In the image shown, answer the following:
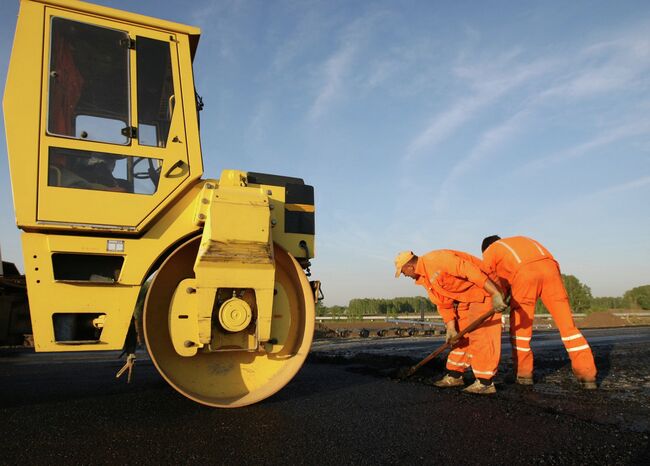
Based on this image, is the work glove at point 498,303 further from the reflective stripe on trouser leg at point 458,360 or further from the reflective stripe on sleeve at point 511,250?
the reflective stripe on trouser leg at point 458,360

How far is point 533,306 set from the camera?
410 cm

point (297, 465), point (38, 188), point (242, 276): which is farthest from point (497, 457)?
point (38, 188)

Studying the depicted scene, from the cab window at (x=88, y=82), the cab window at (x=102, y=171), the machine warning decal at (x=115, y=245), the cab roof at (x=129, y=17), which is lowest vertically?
the machine warning decal at (x=115, y=245)

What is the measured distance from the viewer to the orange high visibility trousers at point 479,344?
147 inches

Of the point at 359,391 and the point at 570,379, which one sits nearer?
the point at 359,391

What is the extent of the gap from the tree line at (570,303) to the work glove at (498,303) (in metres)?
25.8

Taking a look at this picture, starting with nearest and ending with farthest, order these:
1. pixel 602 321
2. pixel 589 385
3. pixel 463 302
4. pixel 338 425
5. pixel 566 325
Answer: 1. pixel 338 425
2. pixel 589 385
3. pixel 566 325
4. pixel 463 302
5. pixel 602 321

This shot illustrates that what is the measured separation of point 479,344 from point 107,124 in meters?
3.53

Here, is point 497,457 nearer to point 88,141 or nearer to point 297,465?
point 297,465

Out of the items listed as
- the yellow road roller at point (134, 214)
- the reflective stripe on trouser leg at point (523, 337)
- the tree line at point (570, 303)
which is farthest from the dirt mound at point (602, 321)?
the yellow road roller at point (134, 214)

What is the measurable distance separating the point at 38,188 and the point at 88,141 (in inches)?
17.6

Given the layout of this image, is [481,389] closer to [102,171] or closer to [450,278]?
[450,278]

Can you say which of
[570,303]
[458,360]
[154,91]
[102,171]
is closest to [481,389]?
[458,360]

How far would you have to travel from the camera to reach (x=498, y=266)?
4375 millimetres
